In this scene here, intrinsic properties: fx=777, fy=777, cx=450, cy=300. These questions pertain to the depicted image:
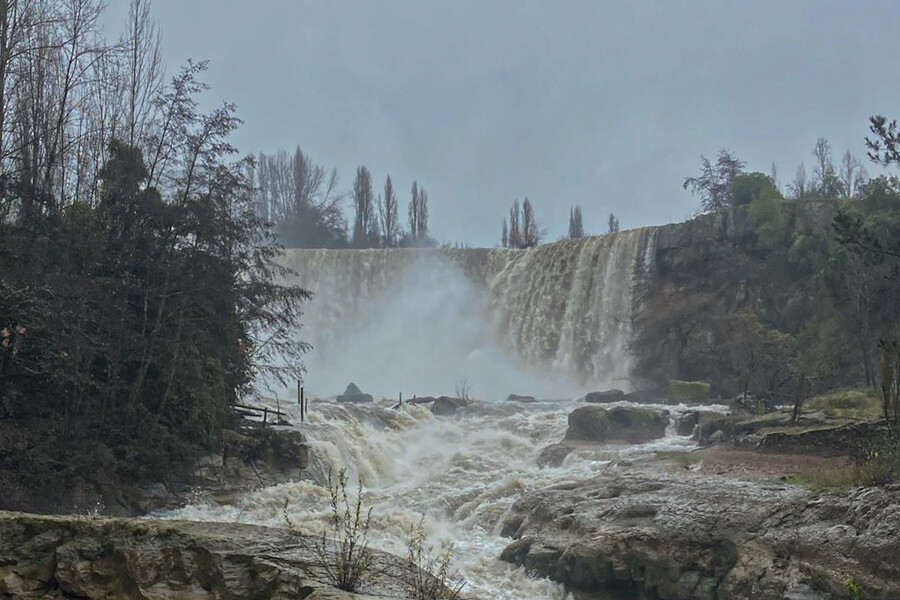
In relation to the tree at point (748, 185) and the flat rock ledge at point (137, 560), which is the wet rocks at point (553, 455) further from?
the tree at point (748, 185)

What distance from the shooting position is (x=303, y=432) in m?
19.6

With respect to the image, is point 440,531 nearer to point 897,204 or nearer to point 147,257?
point 147,257

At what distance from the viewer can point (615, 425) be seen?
72.2 ft

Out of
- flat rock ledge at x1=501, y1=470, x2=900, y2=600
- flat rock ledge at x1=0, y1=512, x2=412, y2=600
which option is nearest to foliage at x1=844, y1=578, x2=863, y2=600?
flat rock ledge at x1=501, y1=470, x2=900, y2=600

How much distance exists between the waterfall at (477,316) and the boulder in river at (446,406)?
34.8 ft

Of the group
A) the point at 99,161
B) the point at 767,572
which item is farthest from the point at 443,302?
the point at 767,572

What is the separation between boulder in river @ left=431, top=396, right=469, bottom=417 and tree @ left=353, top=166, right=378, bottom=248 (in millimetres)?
46439

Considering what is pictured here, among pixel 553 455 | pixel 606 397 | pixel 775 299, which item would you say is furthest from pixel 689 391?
pixel 553 455

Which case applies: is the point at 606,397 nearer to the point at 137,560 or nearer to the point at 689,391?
the point at 689,391

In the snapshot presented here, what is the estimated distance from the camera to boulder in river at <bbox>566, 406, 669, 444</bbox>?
71.3ft

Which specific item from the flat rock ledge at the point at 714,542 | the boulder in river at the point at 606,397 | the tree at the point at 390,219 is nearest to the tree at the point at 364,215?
the tree at the point at 390,219

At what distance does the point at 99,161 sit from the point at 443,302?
29.0 meters

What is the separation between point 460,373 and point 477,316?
16.5ft

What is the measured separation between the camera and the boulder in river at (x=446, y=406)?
91.5ft
